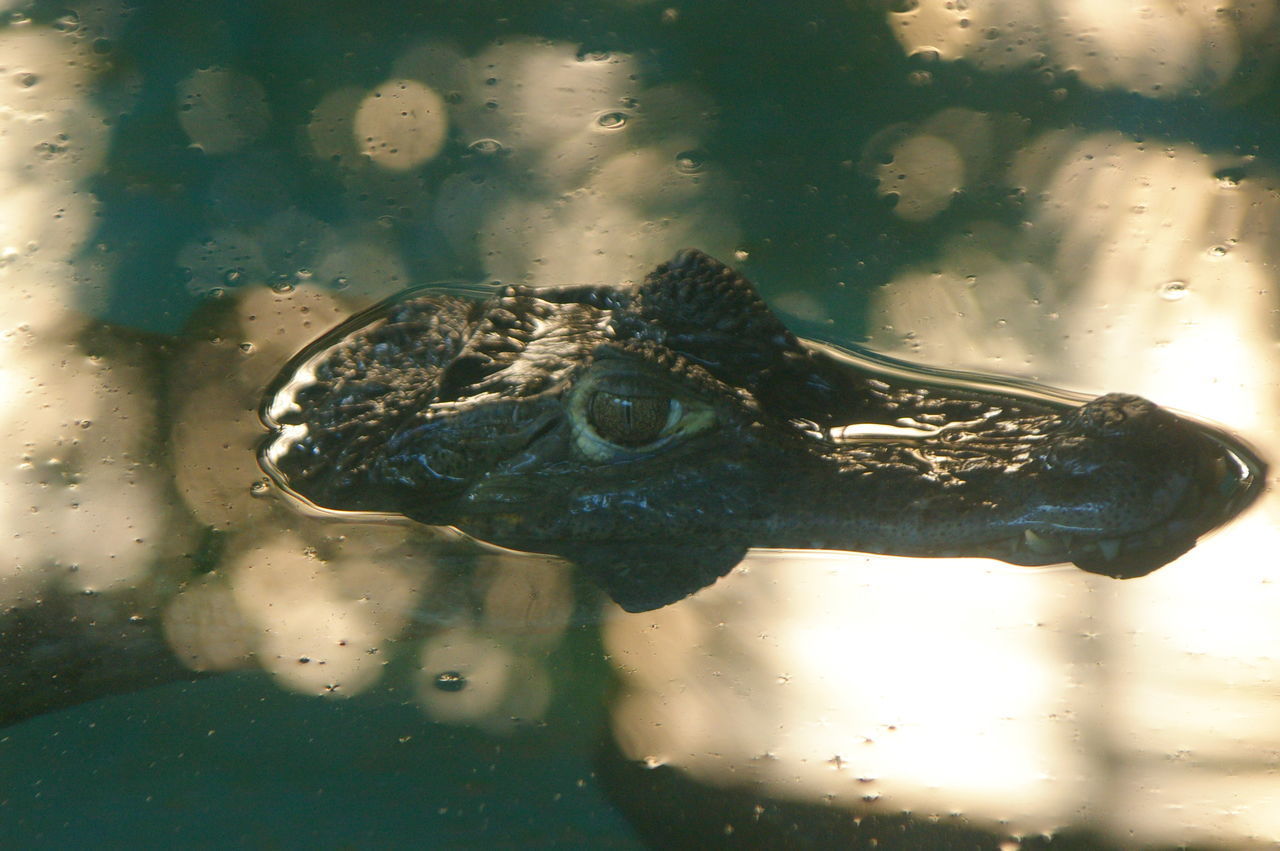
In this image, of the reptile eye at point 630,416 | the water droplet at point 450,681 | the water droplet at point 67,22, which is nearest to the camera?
the water droplet at point 450,681

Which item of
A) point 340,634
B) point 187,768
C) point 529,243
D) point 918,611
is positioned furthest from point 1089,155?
point 187,768

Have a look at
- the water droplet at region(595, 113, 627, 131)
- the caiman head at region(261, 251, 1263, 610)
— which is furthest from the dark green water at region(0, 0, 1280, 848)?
the caiman head at region(261, 251, 1263, 610)

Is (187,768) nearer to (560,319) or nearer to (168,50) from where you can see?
(560,319)

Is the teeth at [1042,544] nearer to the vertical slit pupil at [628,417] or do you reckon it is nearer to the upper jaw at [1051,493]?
the upper jaw at [1051,493]

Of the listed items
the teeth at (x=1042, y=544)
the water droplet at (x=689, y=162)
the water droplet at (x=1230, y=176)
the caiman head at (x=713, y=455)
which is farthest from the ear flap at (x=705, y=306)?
the water droplet at (x=1230, y=176)

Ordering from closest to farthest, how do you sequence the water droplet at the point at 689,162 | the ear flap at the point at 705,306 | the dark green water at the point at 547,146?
1. the ear flap at the point at 705,306
2. the dark green water at the point at 547,146
3. the water droplet at the point at 689,162

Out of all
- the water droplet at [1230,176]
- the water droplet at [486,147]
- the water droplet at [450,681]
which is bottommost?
the water droplet at [450,681]

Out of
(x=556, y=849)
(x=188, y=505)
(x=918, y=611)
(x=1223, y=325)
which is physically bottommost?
(x=188, y=505)

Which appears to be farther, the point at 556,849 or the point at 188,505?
the point at 188,505
